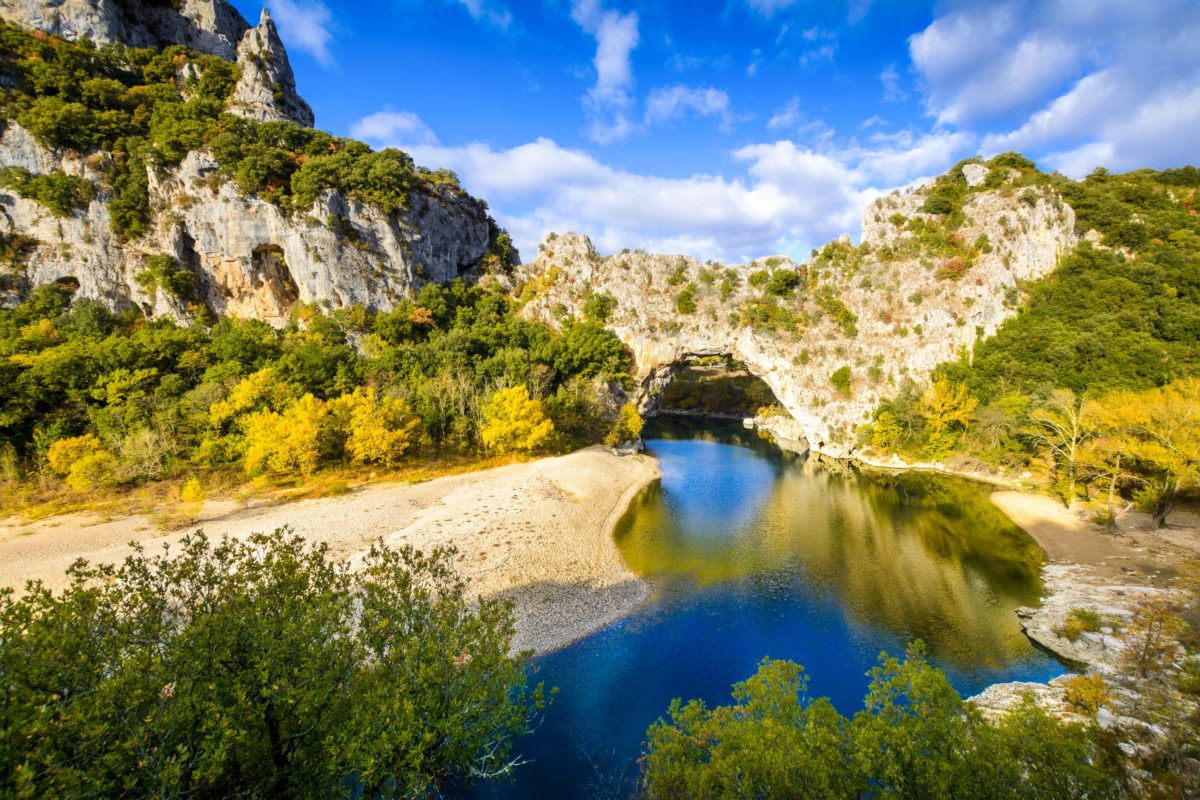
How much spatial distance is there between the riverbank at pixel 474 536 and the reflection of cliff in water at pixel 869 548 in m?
3.06

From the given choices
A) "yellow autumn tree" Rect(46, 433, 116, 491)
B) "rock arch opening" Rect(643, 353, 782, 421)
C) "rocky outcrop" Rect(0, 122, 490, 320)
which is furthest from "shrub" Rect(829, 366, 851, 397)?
"yellow autumn tree" Rect(46, 433, 116, 491)

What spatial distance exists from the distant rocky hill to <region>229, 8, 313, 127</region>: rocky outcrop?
Result: 20 centimetres

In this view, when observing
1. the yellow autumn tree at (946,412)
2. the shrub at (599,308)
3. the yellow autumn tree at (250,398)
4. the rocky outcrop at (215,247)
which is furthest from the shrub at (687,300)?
the yellow autumn tree at (250,398)

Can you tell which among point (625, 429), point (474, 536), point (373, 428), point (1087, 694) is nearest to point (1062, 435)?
point (1087, 694)

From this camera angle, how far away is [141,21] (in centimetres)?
4759

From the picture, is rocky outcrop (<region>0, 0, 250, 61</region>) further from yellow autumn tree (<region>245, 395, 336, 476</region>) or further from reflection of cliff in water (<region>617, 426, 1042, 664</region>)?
reflection of cliff in water (<region>617, 426, 1042, 664</region>)

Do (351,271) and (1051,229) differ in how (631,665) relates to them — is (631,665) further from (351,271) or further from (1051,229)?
(1051,229)

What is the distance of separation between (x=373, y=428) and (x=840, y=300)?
163 feet

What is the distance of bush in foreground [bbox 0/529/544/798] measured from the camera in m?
4.54

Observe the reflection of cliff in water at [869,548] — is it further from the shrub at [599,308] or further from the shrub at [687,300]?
the shrub at [599,308]

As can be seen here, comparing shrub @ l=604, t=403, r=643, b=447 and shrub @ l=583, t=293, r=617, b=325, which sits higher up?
shrub @ l=583, t=293, r=617, b=325

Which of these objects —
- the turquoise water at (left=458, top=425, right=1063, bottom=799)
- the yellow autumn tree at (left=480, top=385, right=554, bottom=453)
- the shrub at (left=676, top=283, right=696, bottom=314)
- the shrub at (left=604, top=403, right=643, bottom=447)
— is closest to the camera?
the turquoise water at (left=458, top=425, right=1063, bottom=799)

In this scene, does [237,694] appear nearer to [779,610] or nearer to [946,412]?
[779,610]

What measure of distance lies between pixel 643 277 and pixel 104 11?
6317cm
